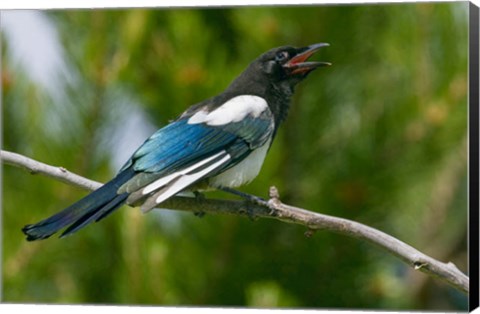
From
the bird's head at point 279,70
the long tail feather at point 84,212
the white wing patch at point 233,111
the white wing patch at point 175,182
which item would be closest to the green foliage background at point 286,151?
the bird's head at point 279,70

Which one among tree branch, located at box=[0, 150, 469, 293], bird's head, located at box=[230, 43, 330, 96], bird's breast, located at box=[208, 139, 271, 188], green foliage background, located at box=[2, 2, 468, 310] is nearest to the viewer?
tree branch, located at box=[0, 150, 469, 293]

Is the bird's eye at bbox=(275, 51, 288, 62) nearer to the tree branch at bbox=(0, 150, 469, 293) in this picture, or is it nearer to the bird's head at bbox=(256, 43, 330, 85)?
the bird's head at bbox=(256, 43, 330, 85)

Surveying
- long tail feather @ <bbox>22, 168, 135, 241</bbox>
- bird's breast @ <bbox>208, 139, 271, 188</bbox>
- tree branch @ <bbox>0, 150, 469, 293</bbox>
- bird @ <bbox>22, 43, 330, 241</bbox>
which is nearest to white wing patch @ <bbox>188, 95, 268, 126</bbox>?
bird @ <bbox>22, 43, 330, 241</bbox>

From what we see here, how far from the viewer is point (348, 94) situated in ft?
14.2

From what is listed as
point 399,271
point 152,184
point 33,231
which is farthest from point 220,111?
point 399,271

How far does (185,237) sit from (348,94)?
71 centimetres

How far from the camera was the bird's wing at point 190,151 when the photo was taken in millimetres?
3080

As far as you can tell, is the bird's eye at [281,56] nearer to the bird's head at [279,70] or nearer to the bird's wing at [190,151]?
the bird's head at [279,70]

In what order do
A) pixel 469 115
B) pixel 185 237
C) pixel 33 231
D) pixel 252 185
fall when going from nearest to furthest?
pixel 33 231, pixel 469 115, pixel 252 185, pixel 185 237

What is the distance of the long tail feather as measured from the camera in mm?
3010

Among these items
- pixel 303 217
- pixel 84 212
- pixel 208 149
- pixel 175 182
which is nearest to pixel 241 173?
pixel 208 149

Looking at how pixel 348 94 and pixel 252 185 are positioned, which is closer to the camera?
pixel 252 185

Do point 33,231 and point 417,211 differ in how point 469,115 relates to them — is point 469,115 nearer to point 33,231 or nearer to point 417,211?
point 417,211

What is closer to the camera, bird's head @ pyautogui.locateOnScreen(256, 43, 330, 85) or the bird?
the bird
